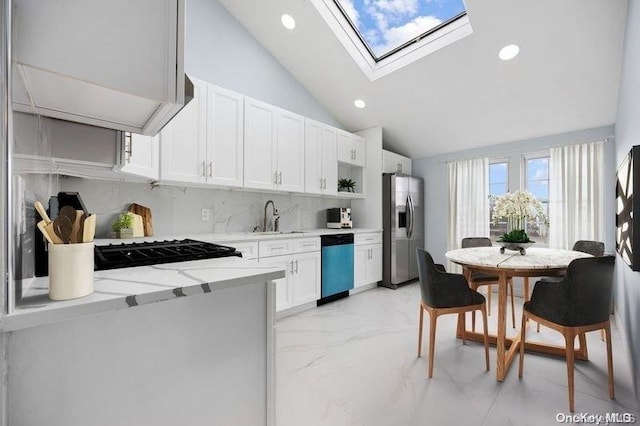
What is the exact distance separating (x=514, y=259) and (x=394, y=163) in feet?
9.31

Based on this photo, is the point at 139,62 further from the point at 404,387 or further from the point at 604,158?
the point at 604,158

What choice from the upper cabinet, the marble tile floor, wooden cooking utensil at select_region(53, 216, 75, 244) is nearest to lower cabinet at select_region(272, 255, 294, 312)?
the marble tile floor

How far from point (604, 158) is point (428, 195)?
7.19ft

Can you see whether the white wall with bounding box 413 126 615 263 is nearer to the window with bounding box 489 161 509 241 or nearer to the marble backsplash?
the window with bounding box 489 161 509 241

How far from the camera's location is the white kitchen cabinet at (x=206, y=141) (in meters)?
2.64

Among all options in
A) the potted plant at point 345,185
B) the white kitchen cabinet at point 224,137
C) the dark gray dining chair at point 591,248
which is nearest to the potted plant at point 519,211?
the dark gray dining chair at point 591,248

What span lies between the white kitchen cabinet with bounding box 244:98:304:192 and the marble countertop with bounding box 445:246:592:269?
79.3 inches

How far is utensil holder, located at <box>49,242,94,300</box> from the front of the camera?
27.9 inches

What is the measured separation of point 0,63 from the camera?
60 centimetres

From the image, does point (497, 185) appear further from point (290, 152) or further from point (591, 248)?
point (290, 152)

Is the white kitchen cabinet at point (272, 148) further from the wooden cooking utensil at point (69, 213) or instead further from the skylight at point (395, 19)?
the wooden cooking utensil at point (69, 213)

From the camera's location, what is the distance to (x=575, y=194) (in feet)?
11.8

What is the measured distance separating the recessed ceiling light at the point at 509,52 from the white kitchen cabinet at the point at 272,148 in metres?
2.29

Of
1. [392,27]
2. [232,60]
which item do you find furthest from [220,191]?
[392,27]
